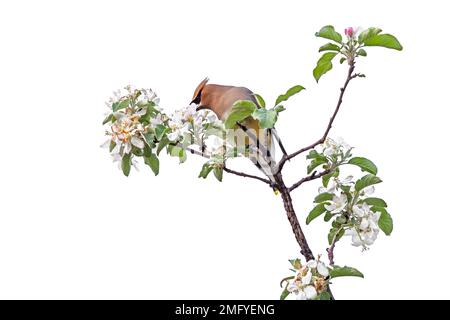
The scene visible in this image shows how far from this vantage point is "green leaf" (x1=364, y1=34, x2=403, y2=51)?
2.24 meters

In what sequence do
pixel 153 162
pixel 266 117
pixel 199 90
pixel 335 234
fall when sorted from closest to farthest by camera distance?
pixel 266 117
pixel 335 234
pixel 153 162
pixel 199 90

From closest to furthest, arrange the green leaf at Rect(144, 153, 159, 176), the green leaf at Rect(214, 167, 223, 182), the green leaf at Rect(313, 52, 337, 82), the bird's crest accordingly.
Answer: the green leaf at Rect(313, 52, 337, 82) → the green leaf at Rect(214, 167, 223, 182) → the green leaf at Rect(144, 153, 159, 176) → the bird's crest

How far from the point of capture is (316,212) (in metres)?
2.49

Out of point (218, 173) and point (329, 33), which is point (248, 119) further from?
point (329, 33)

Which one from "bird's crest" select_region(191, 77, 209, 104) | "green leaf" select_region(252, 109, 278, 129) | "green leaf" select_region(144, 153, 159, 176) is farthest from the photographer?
"bird's crest" select_region(191, 77, 209, 104)

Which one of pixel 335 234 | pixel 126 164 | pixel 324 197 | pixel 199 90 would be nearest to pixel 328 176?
pixel 324 197

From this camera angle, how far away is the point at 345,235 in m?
2.43

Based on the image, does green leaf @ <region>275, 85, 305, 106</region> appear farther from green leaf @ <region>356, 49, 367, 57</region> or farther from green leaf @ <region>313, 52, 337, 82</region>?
green leaf @ <region>356, 49, 367, 57</region>

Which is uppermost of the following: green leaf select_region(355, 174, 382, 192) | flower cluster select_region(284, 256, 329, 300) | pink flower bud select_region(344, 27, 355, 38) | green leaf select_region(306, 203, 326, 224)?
pink flower bud select_region(344, 27, 355, 38)

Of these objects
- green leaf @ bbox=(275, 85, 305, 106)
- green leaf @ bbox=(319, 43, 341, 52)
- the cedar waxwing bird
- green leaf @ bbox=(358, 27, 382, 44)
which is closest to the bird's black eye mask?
the cedar waxwing bird

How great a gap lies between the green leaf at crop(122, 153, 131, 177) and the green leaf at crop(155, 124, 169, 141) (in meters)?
0.13

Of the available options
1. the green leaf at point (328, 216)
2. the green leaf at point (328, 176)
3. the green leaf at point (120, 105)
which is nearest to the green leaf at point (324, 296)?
the green leaf at point (328, 216)

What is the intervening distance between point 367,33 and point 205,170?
678 millimetres
